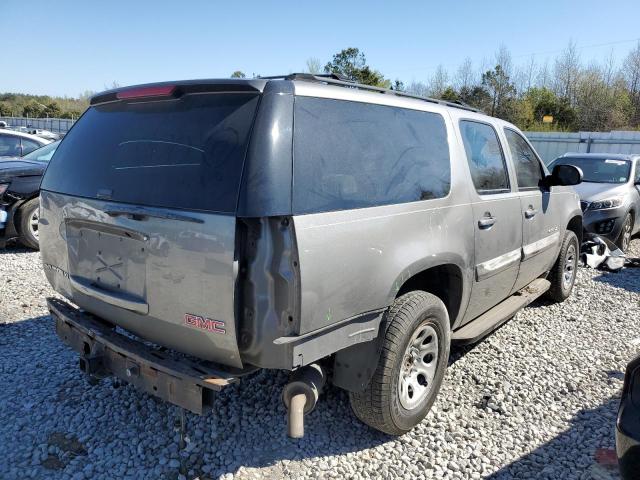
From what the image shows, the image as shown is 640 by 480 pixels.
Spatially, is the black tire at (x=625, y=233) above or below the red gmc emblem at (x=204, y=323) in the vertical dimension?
below

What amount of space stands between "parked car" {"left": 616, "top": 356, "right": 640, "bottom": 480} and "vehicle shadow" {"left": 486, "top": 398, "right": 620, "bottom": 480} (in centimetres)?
77

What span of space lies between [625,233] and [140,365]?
28.6ft

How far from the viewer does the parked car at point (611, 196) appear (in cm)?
814

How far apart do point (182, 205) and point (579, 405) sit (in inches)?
123

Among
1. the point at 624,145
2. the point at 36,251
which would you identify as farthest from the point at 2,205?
the point at 624,145

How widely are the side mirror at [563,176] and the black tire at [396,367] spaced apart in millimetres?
2464

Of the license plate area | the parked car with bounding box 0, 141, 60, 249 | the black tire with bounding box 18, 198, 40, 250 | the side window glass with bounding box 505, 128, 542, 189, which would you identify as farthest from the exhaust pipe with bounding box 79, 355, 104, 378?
the black tire with bounding box 18, 198, 40, 250

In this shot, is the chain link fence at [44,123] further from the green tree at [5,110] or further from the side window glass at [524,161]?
the side window glass at [524,161]

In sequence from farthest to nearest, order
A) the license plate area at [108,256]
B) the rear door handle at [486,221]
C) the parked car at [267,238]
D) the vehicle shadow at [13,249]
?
the vehicle shadow at [13,249] → the rear door handle at [486,221] → the license plate area at [108,256] → the parked car at [267,238]

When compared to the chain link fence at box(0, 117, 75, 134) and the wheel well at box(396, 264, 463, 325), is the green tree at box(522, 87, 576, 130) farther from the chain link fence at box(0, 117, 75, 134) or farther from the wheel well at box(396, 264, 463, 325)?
the wheel well at box(396, 264, 463, 325)

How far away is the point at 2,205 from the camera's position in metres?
6.68

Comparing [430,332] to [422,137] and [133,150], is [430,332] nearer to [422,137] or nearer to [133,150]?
[422,137]

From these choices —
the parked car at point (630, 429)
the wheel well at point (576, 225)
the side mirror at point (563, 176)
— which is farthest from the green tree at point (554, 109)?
the parked car at point (630, 429)

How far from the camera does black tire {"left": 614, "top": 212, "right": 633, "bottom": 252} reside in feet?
27.2
